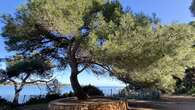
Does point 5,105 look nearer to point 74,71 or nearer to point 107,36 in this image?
point 74,71

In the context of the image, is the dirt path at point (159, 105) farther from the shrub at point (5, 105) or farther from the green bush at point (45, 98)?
the shrub at point (5, 105)

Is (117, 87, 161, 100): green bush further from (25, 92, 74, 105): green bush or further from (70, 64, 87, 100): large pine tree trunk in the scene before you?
(70, 64, 87, 100): large pine tree trunk

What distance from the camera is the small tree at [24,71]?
18531mm

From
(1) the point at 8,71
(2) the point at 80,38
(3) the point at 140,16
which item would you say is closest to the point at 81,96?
(2) the point at 80,38

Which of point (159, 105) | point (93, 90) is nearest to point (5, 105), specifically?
point (93, 90)

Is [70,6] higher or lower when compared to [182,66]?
higher

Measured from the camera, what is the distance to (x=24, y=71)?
68.8 ft

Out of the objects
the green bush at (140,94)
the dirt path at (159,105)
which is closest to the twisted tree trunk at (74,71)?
the dirt path at (159,105)

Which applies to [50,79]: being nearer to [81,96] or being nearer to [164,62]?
[81,96]

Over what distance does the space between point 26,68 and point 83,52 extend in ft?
19.4

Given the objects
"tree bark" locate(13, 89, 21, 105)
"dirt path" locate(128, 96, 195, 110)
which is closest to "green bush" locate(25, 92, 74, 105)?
"tree bark" locate(13, 89, 21, 105)

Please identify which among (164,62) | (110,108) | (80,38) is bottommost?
(110,108)

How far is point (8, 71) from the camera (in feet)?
69.4

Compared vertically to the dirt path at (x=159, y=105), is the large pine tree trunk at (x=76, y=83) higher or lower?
higher
